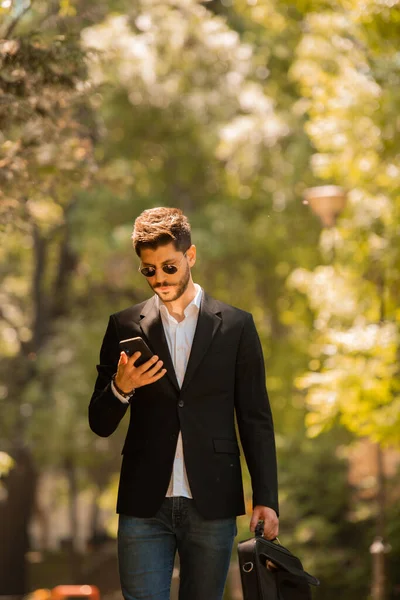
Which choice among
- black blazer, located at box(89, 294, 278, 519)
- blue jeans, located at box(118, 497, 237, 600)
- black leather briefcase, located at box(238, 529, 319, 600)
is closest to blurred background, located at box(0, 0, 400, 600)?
black blazer, located at box(89, 294, 278, 519)

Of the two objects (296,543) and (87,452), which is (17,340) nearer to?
(87,452)

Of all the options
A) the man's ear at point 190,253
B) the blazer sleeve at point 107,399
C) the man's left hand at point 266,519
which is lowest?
the man's left hand at point 266,519

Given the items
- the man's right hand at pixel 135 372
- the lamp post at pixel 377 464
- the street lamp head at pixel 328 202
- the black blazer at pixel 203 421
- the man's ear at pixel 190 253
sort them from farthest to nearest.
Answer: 1. the street lamp head at pixel 328 202
2. the lamp post at pixel 377 464
3. the man's ear at pixel 190 253
4. the black blazer at pixel 203 421
5. the man's right hand at pixel 135 372

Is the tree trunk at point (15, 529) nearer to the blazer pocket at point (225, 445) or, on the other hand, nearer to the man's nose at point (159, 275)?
the blazer pocket at point (225, 445)

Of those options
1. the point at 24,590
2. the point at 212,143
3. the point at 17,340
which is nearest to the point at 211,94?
the point at 212,143

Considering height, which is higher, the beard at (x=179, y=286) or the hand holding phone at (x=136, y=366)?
the beard at (x=179, y=286)

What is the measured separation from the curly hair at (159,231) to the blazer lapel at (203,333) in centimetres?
28

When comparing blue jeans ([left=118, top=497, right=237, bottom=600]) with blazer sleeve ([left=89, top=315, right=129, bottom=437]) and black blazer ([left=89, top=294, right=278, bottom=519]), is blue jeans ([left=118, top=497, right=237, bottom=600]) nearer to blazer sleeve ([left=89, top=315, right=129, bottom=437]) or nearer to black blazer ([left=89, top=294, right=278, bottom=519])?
black blazer ([left=89, top=294, right=278, bottom=519])

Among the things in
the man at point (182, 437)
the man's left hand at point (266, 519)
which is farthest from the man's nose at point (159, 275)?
the man's left hand at point (266, 519)

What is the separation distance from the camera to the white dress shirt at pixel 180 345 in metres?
4.13

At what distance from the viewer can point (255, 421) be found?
4.23 metres

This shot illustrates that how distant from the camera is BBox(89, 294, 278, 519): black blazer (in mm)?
4117

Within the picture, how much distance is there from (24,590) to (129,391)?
2209cm

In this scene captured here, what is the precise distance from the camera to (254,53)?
21.4 m
